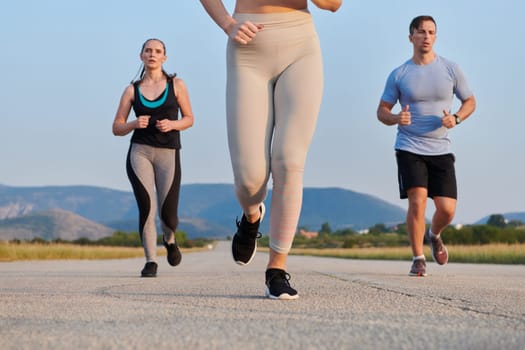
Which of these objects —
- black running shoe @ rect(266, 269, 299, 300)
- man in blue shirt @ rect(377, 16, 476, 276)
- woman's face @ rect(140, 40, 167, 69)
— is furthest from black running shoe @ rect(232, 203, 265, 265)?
woman's face @ rect(140, 40, 167, 69)

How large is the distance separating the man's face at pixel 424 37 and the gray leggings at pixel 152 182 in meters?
2.66

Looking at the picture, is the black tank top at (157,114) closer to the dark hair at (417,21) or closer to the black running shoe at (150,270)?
the black running shoe at (150,270)

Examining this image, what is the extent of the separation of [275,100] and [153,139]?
3.48 m

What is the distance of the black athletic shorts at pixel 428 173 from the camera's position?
8039 millimetres

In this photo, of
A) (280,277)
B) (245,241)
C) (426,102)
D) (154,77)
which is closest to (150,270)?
(154,77)

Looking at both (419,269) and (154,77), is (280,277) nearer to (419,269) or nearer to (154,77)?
(419,269)

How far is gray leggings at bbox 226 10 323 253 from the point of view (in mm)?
4754

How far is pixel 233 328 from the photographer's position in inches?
116

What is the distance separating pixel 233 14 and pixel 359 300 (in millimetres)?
1895

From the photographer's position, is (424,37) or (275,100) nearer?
(275,100)

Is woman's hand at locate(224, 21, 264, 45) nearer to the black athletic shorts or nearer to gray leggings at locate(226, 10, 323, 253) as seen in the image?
gray leggings at locate(226, 10, 323, 253)

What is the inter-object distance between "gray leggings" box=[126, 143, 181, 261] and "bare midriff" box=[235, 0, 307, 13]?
3.49 metres

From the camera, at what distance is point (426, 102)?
26.6ft

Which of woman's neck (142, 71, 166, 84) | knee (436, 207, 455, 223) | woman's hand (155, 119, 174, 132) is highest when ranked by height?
woman's neck (142, 71, 166, 84)
